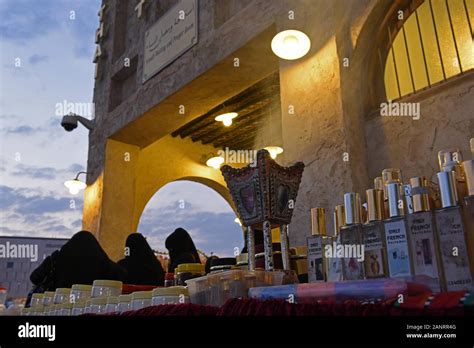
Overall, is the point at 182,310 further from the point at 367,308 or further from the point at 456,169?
the point at 456,169

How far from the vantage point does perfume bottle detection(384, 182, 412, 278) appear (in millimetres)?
1057

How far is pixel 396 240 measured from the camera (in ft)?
3.56

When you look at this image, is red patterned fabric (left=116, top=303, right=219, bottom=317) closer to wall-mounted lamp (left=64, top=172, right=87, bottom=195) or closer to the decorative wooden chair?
the decorative wooden chair

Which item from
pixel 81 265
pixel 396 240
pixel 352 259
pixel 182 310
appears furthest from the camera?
pixel 81 265

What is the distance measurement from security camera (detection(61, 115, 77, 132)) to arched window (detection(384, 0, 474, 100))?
4620mm

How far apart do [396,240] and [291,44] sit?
7.10 feet

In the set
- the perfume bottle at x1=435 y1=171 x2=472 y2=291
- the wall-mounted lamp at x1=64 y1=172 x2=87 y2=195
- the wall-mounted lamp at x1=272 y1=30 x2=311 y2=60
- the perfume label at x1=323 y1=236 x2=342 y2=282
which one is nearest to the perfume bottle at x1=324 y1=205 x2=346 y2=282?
the perfume label at x1=323 y1=236 x2=342 y2=282

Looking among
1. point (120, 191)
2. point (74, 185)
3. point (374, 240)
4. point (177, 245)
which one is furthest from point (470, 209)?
point (74, 185)

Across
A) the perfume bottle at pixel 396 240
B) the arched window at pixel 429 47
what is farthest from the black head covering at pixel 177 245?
the perfume bottle at pixel 396 240

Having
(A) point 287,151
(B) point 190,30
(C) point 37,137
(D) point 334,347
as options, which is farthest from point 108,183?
(D) point 334,347

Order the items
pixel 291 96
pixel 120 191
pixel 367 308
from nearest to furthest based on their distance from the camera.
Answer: pixel 367 308, pixel 291 96, pixel 120 191

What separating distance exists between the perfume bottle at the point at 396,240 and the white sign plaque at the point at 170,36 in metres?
3.78

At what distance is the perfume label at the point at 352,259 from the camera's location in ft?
3.83

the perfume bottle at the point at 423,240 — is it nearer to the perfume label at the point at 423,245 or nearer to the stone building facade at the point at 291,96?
the perfume label at the point at 423,245
